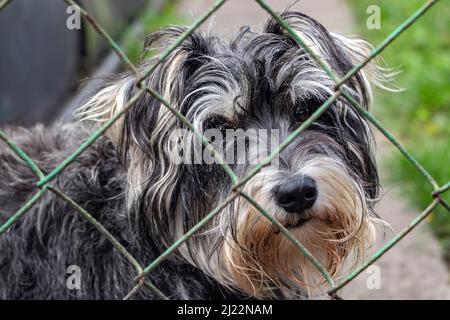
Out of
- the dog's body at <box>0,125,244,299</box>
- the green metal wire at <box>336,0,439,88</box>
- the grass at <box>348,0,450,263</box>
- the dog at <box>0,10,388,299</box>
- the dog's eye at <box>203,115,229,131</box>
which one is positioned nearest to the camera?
the green metal wire at <box>336,0,439,88</box>

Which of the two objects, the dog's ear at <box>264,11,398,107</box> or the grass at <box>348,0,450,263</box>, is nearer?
the dog's ear at <box>264,11,398,107</box>

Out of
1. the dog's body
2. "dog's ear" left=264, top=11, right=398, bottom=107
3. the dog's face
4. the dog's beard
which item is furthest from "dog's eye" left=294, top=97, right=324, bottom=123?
the dog's body

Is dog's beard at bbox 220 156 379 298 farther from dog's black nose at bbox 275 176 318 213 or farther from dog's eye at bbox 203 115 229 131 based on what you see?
dog's eye at bbox 203 115 229 131

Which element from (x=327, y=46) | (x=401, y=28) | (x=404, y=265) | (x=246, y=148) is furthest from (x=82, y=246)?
(x=404, y=265)

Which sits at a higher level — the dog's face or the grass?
the grass

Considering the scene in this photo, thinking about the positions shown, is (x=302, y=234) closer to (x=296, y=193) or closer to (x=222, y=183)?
(x=296, y=193)

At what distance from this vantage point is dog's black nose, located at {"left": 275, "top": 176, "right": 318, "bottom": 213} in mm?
2561

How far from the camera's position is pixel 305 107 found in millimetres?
2932

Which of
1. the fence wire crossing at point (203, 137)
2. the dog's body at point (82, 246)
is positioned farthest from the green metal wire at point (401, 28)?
the dog's body at point (82, 246)

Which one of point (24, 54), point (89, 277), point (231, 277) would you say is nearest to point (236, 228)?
point (231, 277)

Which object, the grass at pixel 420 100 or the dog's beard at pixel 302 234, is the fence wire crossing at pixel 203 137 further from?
the grass at pixel 420 100

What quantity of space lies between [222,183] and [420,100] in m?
3.74

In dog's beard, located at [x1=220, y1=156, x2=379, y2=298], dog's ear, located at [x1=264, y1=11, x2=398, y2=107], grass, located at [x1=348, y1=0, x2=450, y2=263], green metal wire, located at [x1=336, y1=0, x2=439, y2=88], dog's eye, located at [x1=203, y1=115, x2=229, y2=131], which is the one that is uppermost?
grass, located at [x1=348, y1=0, x2=450, y2=263]

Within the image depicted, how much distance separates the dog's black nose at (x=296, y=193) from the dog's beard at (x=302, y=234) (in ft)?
0.09
